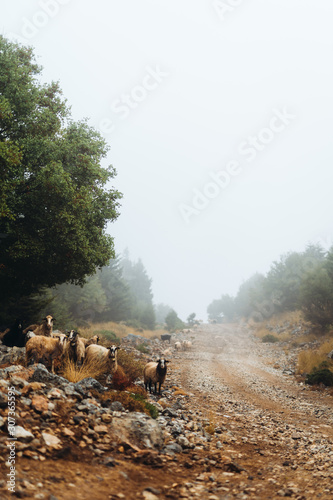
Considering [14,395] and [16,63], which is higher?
[16,63]

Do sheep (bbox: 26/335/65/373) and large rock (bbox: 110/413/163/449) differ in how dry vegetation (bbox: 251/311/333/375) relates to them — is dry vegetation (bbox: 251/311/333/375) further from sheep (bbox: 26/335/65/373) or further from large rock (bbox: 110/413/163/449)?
sheep (bbox: 26/335/65/373)

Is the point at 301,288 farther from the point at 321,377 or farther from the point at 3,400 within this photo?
the point at 3,400

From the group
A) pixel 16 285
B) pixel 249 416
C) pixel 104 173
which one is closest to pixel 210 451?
pixel 249 416

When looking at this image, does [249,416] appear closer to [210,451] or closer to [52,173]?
[210,451]

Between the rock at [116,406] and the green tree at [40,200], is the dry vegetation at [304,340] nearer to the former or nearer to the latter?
the rock at [116,406]

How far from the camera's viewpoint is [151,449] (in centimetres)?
566

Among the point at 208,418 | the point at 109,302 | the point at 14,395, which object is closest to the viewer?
the point at 14,395

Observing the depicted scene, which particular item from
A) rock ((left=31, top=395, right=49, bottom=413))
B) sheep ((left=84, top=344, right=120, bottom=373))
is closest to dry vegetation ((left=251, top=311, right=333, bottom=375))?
sheep ((left=84, top=344, right=120, bottom=373))

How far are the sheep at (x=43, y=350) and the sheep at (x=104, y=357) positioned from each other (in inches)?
53.7

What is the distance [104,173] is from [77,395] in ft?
46.1

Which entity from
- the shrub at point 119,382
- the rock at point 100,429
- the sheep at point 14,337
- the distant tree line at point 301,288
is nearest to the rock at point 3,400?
the rock at point 100,429

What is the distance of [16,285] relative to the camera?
1502 cm

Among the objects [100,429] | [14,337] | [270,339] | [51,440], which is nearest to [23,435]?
[51,440]

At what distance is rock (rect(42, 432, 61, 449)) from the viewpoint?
4.73m
